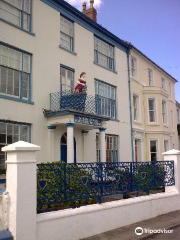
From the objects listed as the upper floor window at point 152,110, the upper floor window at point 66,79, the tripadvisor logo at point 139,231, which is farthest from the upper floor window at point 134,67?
→ the tripadvisor logo at point 139,231

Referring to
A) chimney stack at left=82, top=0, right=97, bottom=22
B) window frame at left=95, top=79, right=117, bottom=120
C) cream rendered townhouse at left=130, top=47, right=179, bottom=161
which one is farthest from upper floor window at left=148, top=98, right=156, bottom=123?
chimney stack at left=82, top=0, right=97, bottom=22

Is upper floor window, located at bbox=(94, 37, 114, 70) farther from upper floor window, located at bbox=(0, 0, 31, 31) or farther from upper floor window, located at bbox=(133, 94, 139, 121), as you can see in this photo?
upper floor window, located at bbox=(0, 0, 31, 31)

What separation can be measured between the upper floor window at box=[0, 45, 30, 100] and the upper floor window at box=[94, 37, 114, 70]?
570 centimetres

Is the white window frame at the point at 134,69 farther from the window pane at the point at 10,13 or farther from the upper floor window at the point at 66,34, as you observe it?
the window pane at the point at 10,13

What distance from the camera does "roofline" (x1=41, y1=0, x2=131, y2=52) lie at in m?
14.0

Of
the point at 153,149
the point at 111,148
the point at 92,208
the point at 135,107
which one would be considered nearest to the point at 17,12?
the point at 111,148

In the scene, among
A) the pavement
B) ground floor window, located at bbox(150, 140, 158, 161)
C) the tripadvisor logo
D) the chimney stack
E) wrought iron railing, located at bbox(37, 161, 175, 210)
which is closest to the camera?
wrought iron railing, located at bbox(37, 161, 175, 210)

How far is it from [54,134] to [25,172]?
304 inches

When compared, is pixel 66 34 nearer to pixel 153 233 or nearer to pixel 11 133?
pixel 11 133

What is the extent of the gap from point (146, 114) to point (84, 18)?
885 cm

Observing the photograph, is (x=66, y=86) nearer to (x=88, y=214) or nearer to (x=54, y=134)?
(x=54, y=134)

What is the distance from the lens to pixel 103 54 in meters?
17.5

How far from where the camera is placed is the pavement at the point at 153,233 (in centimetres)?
651

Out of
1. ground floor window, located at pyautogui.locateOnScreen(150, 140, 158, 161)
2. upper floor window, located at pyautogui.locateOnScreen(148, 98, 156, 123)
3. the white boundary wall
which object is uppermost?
upper floor window, located at pyautogui.locateOnScreen(148, 98, 156, 123)
